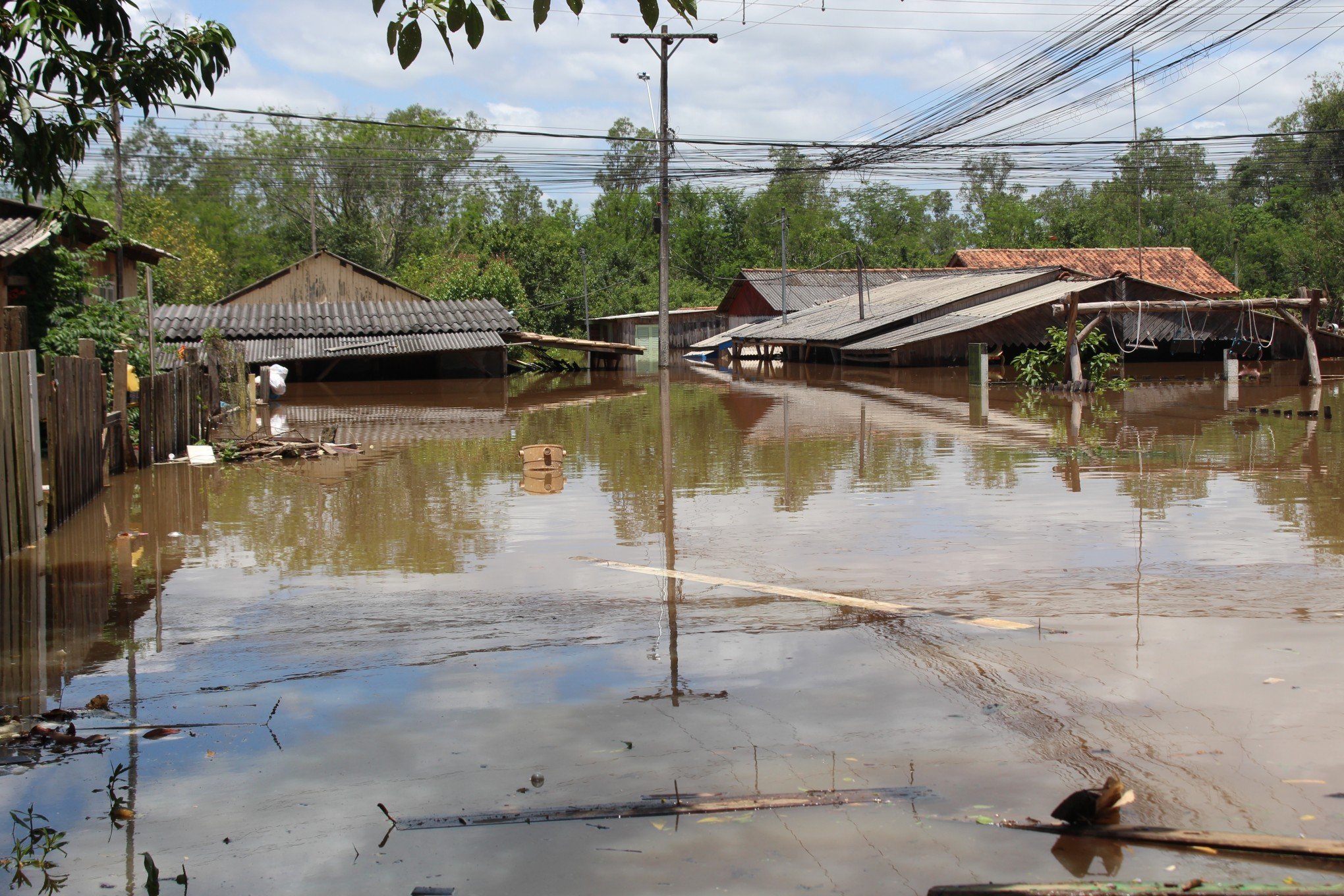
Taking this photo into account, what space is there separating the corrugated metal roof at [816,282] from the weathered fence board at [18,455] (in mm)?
49241

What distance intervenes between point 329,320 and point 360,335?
1566 mm

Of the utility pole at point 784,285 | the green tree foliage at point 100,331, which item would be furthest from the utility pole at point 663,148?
the green tree foliage at point 100,331

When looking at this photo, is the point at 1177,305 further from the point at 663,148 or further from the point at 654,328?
the point at 654,328

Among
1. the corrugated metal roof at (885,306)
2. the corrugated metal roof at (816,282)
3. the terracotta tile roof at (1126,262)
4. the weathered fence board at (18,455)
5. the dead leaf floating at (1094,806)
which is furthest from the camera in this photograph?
the corrugated metal roof at (816,282)

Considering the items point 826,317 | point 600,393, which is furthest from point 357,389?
point 826,317

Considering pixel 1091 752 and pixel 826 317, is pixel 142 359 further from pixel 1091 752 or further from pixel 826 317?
pixel 826 317

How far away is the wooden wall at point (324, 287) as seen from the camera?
137ft

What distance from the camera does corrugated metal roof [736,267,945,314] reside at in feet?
190

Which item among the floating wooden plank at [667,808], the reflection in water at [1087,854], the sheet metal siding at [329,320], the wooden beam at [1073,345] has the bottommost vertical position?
the reflection in water at [1087,854]

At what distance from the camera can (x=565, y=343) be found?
134 feet

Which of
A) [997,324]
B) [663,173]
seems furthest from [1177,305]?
[663,173]

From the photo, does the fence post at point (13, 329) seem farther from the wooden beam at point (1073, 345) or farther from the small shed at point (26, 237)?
the wooden beam at point (1073, 345)

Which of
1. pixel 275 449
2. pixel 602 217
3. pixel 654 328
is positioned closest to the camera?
pixel 275 449

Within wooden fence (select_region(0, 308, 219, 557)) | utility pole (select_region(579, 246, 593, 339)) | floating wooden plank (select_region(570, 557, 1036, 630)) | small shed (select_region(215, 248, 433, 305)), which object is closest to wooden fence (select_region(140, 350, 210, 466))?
wooden fence (select_region(0, 308, 219, 557))
